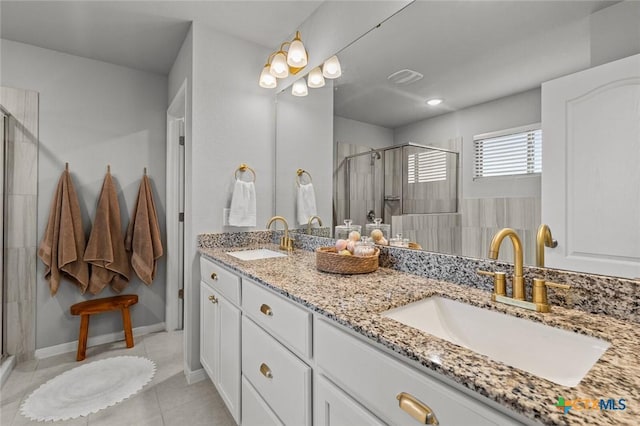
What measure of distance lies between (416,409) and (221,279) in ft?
4.25

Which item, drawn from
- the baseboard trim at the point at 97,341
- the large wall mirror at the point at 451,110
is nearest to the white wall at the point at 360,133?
the large wall mirror at the point at 451,110

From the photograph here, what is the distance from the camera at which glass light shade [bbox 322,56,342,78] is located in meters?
1.85

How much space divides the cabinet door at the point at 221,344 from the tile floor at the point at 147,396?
7.0 inches

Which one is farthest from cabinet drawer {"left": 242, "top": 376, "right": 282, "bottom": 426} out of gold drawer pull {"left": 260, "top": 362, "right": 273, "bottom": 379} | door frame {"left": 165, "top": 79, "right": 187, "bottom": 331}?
door frame {"left": 165, "top": 79, "right": 187, "bottom": 331}

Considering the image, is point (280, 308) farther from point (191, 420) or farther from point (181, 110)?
point (181, 110)

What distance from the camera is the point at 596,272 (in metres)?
0.85

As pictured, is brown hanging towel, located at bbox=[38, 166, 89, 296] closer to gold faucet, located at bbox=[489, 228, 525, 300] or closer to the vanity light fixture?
the vanity light fixture

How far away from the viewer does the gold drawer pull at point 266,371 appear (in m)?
1.16

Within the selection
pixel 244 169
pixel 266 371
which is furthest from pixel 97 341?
pixel 266 371

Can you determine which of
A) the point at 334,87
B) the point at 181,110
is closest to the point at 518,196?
the point at 334,87

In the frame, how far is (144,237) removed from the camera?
8.68ft

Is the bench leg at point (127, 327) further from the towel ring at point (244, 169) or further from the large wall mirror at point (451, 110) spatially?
the large wall mirror at point (451, 110)

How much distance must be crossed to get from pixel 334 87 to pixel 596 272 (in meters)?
1.56

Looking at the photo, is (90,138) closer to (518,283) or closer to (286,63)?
(286,63)
